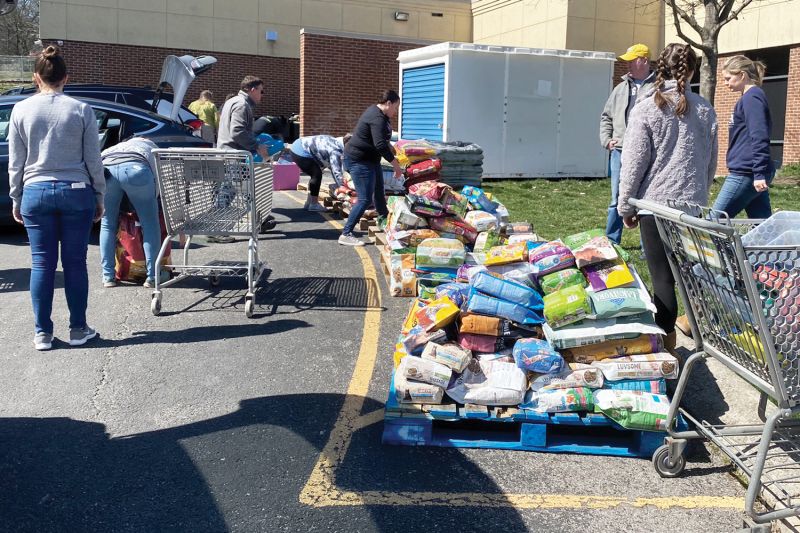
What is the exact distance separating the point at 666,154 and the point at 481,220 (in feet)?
8.82

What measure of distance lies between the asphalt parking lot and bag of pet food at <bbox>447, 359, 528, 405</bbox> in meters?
0.27

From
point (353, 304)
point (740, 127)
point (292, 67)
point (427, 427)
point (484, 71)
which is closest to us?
point (427, 427)

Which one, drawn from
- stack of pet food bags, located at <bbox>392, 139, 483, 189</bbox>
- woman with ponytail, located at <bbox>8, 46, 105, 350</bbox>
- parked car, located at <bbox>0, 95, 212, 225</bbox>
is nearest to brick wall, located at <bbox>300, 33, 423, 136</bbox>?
stack of pet food bags, located at <bbox>392, 139, 483, 189</bbox>

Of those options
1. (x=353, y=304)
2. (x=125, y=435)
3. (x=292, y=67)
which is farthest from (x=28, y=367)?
(x=292, y=67)

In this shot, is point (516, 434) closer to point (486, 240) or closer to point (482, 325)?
point (482, 325)

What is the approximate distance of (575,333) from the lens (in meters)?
4.25

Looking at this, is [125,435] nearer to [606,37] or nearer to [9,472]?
[9,472]

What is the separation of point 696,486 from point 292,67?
24.9 metres

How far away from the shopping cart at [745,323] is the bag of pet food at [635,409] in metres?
0.10

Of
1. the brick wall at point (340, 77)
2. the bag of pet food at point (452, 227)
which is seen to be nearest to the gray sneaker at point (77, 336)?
the bag of pet food at point (452, 227)

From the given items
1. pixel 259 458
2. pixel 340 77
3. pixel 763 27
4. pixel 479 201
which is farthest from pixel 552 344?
pixel 340 77

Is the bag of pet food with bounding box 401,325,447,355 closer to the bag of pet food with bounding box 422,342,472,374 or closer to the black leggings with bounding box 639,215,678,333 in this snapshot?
the bag of pet food with bounding box 422,342,472,374

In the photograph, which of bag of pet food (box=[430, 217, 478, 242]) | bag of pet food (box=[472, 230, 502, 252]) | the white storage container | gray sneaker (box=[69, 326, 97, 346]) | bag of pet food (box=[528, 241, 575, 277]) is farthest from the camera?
the white storage container

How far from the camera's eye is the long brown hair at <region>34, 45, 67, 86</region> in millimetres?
5258
